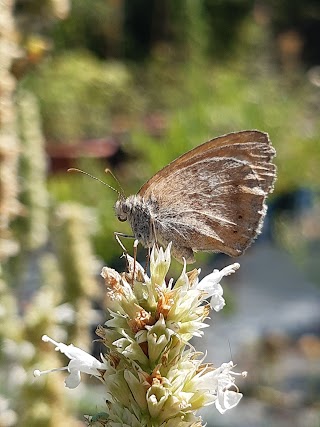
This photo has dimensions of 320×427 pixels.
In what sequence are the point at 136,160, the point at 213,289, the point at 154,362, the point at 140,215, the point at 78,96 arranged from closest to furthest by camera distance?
the point at 154,362, the point at 213,289, the point at 140,215, the point at 136,160, the point at 78,96

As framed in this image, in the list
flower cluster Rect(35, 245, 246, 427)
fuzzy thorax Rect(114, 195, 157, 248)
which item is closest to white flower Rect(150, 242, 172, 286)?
flower cluster Rect(35, 245, 246, 427)

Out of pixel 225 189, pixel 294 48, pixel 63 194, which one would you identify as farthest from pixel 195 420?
pixel 294 48

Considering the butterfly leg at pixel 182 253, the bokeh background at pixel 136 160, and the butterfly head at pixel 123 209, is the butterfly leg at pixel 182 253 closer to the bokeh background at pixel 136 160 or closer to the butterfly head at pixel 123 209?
the butterfly head at pixel 123 209

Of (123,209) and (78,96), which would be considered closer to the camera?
(123,209)

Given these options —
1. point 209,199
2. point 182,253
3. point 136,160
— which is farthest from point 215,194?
point 136,160

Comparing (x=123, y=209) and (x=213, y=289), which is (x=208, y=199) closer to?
(x=123, y=209)

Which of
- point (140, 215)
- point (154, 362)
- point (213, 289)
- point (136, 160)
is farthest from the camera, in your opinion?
point (136, 160)

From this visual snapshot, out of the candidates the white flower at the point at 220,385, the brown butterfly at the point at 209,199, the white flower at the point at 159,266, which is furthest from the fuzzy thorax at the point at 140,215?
the white flower at the point at 220,385
